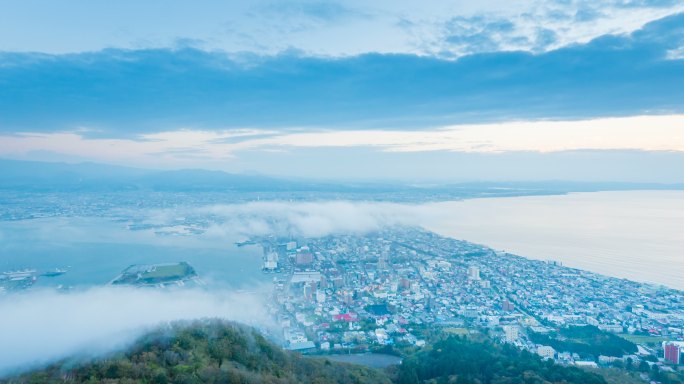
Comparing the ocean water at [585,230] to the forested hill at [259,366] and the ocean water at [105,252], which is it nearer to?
the forested hill at [259,366]

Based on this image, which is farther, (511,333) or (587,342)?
(511,333)

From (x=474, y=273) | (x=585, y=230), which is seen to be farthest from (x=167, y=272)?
(x=585, y=230)

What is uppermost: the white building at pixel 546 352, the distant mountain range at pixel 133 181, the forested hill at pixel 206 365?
the distant mountain range at pixel 133 181

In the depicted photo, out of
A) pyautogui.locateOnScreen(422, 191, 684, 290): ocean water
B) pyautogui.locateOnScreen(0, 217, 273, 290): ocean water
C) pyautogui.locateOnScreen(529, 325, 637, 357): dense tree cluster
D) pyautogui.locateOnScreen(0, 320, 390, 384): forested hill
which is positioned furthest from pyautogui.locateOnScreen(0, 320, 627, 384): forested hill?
pyautogui.locateOnScreen(422, 191, 684, 290): ocean water

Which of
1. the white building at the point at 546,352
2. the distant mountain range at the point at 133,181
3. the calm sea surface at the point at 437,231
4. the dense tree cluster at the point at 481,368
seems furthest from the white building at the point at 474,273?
the distant mountain range at the point at 133,181

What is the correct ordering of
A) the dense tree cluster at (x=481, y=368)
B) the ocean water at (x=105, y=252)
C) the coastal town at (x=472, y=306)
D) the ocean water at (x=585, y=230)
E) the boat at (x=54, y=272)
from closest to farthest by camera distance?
the dense tree cluster at (x=481, y=368) → the coastal town at (x=472, y=306) → the boat at (x=54, y=272) → the ocean water at (x=105, y=252) → the ocean water at (x=585, y=230)

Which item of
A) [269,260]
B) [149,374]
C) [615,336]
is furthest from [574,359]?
[269,260]

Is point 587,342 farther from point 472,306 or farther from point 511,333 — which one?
point 472,306

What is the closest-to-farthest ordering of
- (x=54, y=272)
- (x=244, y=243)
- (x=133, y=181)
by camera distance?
(x=54, y=272)
(x=244, y=243)
(x=133, y=181)
